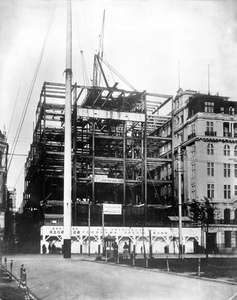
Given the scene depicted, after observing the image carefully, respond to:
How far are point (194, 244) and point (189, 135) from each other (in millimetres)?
21921

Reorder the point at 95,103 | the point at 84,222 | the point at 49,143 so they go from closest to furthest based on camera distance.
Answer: the point at 84,222 → the point at 95,103 → the point at 49,143

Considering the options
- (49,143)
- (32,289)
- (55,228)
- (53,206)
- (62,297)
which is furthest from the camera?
(49,143)

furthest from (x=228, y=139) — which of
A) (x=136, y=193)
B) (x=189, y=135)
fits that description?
(x=136, y=193)

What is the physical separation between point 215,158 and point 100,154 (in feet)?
69.9

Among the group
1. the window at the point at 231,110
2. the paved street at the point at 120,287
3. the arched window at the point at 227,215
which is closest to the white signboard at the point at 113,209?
the arched window at the point at 227,215

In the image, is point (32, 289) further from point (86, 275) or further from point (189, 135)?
point (189, 135)

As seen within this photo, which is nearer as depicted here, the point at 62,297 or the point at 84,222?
the point at 62,297

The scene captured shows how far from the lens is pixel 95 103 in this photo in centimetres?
7188

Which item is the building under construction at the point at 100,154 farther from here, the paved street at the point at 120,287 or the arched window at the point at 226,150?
the paved street at the point at 120,287

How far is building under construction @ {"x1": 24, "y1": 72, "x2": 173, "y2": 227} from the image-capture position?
6762 centimetres

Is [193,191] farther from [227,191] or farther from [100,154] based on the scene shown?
[100,154]

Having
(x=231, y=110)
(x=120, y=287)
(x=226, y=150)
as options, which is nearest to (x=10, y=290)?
(x=120, y=287)

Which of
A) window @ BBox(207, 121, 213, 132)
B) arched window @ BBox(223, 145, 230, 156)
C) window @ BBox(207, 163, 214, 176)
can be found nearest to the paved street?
window @ BBox(207, 163, 214, 176)

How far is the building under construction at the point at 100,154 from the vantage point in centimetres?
6762
